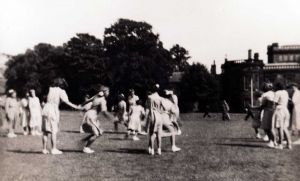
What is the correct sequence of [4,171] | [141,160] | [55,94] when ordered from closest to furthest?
[4,171]
[141,160]
[55,94]

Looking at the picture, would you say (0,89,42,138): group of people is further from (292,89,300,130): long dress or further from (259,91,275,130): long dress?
(292,89,300,130): long dress

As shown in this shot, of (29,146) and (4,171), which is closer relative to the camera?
(4,171)

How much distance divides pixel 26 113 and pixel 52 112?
920 centimetres

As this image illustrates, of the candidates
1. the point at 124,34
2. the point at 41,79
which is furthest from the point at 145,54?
the point at 41,79

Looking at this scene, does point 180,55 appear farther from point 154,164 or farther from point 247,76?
point 154,164

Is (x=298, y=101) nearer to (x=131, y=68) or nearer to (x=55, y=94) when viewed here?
(x=55, y=94)

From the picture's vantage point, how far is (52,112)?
12961mm

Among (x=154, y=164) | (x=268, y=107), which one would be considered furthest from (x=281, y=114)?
(x=154, y=164)

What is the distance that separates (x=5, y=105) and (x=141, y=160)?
973 cm

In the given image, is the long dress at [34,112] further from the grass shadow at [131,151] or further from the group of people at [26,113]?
the grass shadow at [131,151]

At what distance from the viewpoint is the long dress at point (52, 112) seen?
42.1ft

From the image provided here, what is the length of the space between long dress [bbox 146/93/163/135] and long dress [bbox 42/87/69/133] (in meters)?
2.42

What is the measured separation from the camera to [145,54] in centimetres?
6278

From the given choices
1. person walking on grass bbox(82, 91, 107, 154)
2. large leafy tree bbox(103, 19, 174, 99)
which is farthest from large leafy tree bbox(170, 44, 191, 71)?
person walking on grass bbox(82, 91, 107, 154)
